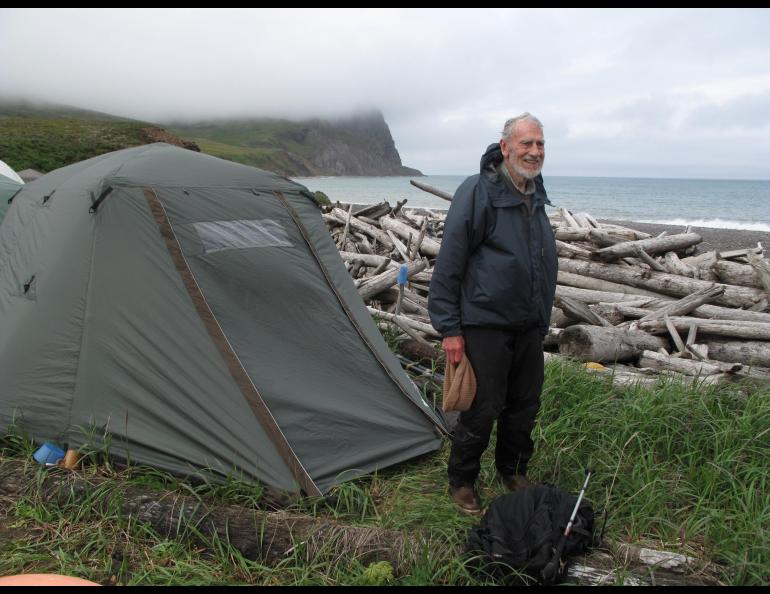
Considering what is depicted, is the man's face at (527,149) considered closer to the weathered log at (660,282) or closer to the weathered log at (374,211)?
the weathered log at (660,282)

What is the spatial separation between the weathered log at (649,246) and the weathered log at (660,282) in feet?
0.55

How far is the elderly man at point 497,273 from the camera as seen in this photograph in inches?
124

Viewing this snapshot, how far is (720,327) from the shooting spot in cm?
659

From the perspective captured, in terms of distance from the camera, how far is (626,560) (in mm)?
2916

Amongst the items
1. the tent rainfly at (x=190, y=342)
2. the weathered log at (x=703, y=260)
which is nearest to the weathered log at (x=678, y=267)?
the weathered log at (x=703, y=260)

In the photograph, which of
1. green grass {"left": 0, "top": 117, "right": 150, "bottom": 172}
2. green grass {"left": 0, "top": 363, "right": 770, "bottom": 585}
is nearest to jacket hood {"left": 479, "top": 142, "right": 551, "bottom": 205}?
green grass {"left": 0, "top": 363, "right": 770, "bottom": 585}

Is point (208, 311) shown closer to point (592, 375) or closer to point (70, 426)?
point (70, 426)

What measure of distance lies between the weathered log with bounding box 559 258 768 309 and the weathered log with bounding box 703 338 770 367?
1.24 metres

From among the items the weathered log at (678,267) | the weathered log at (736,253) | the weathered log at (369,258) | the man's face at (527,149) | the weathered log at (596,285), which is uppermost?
the man's face at (527,149)

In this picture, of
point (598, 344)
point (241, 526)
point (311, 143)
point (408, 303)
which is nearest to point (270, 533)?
point (241, 526)

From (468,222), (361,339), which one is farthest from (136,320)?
(468,222)

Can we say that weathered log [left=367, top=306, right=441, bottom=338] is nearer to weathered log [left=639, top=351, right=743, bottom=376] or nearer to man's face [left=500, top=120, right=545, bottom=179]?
weathered log [left=639, top=351, right=743, bottom=376]

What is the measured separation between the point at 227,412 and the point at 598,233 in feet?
24.6

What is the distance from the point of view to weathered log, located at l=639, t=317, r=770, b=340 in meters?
6.38
